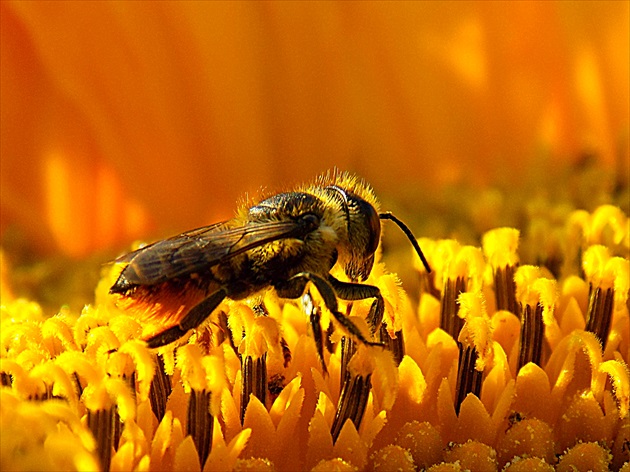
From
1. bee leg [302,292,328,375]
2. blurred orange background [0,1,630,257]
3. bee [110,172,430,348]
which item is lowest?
bee leg [302,292,328,375]

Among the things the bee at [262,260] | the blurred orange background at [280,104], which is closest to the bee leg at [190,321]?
the bee at [262,260]

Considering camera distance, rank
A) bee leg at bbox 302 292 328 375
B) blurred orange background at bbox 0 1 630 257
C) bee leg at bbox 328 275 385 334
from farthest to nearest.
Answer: blurred orange background at bbox 0 1 630 257 → bee leg at bbox 302 292 328 375 → bee leg at bbox 328 275 385 334

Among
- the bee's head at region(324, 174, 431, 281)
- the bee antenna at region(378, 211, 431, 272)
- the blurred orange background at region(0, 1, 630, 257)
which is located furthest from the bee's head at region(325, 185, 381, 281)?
the blurred orange background at region(0, 1, 630, 257)

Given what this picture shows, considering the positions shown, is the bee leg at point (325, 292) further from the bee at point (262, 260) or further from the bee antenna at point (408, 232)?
the bee antenna at point (408, 232)

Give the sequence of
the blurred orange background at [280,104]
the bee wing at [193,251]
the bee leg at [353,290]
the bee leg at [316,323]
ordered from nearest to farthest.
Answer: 1. the bee wing at [193,251]
2. the bee leg at [353,290]
3. the bee leg at [316,323]
4. the blurred orange background at [280,104]

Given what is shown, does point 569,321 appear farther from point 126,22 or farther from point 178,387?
point 126,22

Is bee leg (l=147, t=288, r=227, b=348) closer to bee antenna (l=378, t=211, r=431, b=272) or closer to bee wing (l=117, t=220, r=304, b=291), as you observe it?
bee wing (l=117, t=220, r=304, b=291)

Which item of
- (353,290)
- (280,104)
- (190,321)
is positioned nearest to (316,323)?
(353,290)

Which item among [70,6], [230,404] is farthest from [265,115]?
[230,404]
